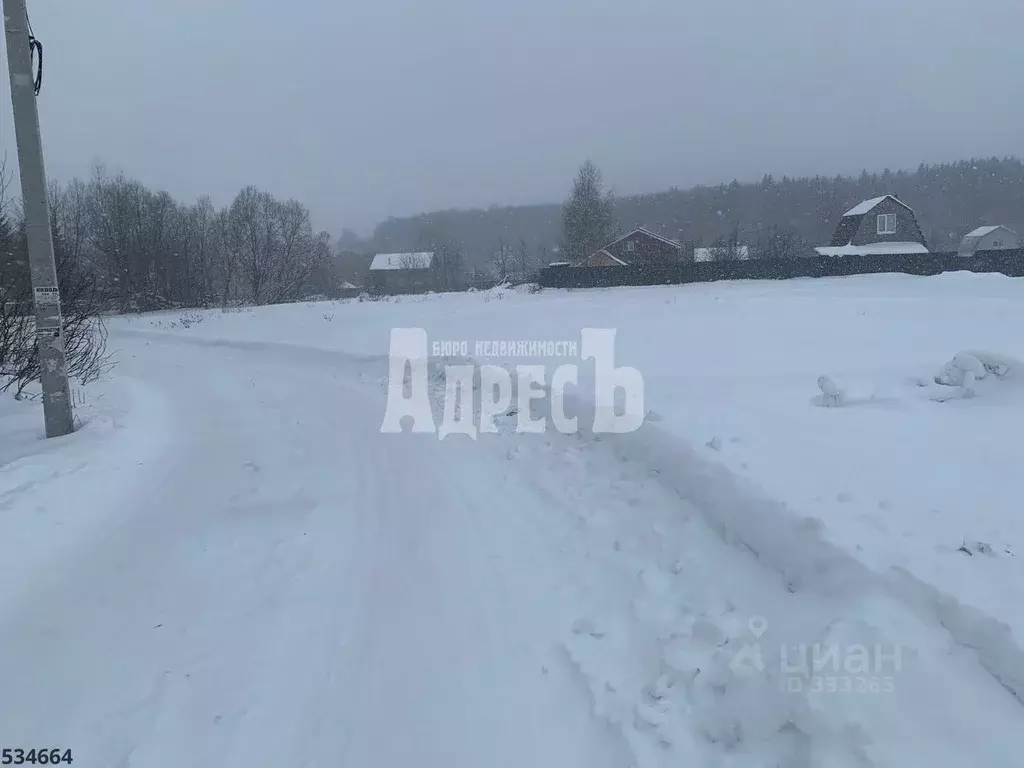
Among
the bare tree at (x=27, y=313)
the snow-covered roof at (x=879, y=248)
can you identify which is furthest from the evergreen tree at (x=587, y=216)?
the bare tree at (x=27, y=313)

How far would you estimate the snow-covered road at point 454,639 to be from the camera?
9.37ft

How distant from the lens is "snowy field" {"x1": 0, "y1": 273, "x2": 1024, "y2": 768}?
2906mm

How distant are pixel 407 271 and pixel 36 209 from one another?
88917mm

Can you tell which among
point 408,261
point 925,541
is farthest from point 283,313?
point 408,261

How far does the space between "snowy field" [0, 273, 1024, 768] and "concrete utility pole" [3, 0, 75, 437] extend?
840mm

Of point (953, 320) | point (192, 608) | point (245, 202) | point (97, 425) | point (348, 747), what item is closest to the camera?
point (348, 747)

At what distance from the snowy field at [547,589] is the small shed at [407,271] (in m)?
83.5

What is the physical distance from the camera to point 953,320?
14.7 meters

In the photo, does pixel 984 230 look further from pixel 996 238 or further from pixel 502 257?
pixel 502 257

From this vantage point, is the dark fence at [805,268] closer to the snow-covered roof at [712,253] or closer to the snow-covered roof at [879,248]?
the snow-covered roof at [712,253]

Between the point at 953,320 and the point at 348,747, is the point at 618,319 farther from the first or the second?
the point at 348,747

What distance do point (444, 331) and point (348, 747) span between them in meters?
16.2

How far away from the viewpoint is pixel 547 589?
4.37 metres

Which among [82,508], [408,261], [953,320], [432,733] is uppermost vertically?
[408,261]
